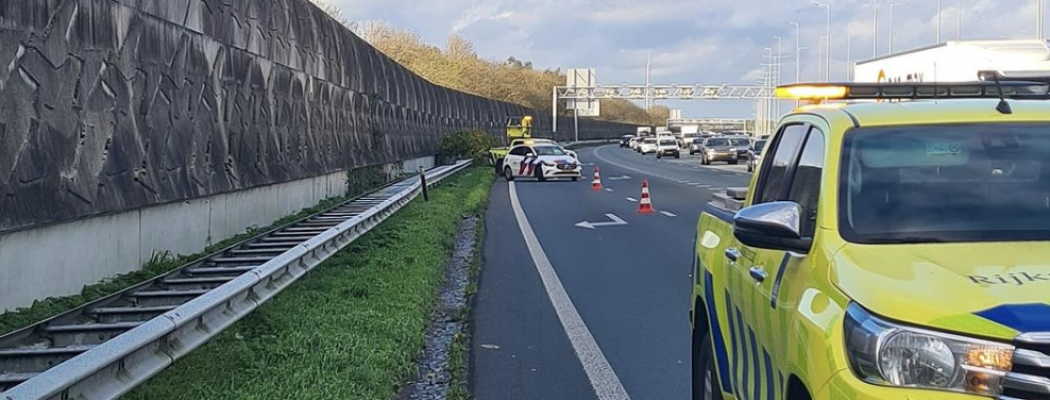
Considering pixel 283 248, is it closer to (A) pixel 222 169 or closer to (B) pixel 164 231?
(B) pixel 164 231

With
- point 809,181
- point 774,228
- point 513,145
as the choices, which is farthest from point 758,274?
point 513,145

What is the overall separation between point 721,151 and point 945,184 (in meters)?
59.8

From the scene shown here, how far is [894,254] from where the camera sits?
13.3ft

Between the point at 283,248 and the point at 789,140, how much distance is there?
8.96 meters

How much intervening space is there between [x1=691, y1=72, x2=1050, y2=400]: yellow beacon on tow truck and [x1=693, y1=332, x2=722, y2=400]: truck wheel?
0.11m

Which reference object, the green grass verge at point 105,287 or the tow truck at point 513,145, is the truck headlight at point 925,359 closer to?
the green grass verge at point 105,287

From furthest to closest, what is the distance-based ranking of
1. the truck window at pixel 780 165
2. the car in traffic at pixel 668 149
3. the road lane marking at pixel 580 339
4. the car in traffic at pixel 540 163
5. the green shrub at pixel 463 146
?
the car in traffic at pixel 668 149 < the green shrub at pixel 463 146 < the car in traffic at pixel 540 163 < the road lane marking at pixel 580 339 < the truck window at pixel 780 165

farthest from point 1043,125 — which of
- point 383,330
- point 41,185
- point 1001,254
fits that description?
point 41,185

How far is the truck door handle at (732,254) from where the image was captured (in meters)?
5.52

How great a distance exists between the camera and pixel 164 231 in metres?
12.7

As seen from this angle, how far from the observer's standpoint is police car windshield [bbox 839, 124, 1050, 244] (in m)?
4.30

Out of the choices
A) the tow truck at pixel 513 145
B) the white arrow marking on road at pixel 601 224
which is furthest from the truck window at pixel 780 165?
the tow truck at pixel 513 145

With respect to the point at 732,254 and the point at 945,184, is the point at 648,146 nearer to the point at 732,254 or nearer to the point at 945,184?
the point at 732,254

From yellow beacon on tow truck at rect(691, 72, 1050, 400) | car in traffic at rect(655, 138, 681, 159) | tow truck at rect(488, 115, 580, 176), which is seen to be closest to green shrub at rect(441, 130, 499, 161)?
tow truck at rect(488, 115, 580, 176)
